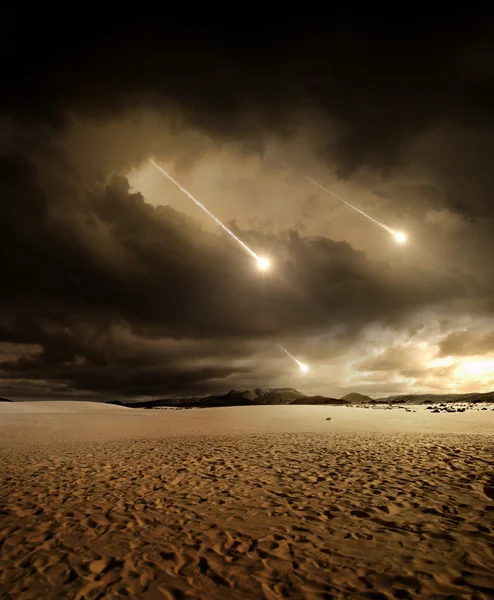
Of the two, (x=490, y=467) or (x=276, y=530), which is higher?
(x=490, y=467)

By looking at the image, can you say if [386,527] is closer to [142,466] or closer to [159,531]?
[159,531]

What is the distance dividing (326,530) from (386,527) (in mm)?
1332

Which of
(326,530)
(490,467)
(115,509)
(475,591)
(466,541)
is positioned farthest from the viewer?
(490,467)

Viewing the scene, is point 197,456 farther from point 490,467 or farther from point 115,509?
point 490,467

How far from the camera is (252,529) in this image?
7.30 m

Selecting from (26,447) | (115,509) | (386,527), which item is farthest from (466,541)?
(26,447)

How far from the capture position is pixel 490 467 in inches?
472

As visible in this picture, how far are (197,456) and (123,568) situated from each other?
34.4ft

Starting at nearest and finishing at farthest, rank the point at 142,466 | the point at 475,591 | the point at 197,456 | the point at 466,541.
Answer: the point at 475,591, the point at 466,541, the point at 142,466, the point at 197,456

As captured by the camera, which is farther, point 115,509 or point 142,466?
point 142,466

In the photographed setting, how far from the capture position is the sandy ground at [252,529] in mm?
5316

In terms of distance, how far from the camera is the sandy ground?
5316mm

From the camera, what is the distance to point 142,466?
45.9ft

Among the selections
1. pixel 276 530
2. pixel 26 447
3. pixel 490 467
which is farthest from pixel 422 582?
pixel 26 447
